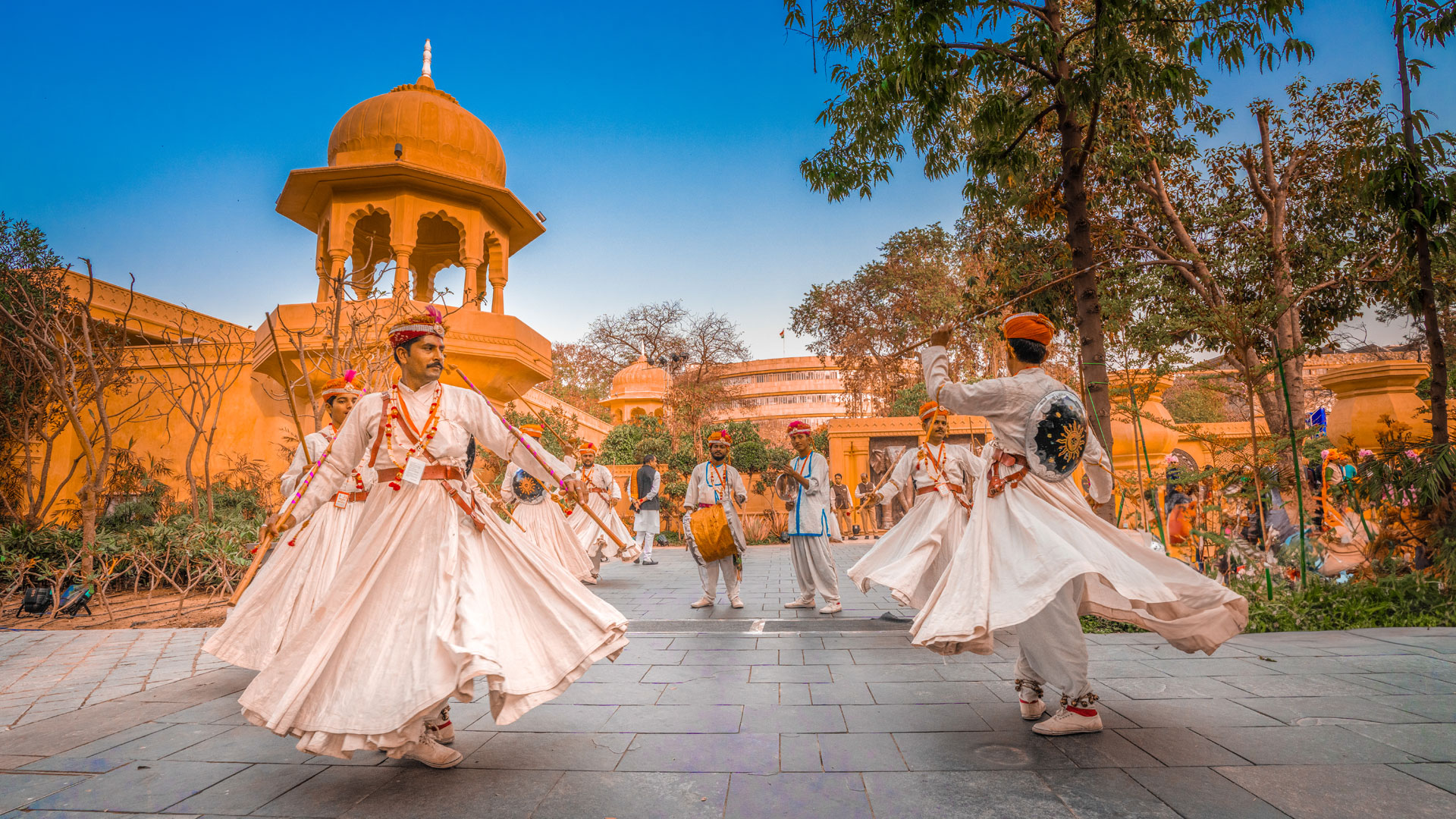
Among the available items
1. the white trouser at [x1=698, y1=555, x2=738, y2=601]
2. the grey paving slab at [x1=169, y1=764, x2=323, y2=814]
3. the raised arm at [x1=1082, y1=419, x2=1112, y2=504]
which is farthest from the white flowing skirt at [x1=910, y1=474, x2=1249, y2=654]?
the white trouser at [x1=698, y1=555, x2=738, y2=601]

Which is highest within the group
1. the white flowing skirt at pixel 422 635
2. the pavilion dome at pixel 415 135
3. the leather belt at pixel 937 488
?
the pavilion dome at pixel 415 135

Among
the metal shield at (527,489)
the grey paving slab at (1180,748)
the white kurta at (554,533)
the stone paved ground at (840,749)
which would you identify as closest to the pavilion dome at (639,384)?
the metal shield at (527,489)

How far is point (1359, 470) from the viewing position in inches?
257

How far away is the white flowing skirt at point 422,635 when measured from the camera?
2746mm

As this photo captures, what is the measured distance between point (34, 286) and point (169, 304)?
4124 millimetres

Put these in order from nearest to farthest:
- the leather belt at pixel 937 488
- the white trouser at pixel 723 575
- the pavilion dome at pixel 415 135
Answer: the leather belt at pixel 937 488 → the white trouser at pixel 723 575 → the pavilion dome at pixel 415 135

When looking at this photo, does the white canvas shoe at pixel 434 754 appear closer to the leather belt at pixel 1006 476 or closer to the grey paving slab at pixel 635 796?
the grey paving slab at pixel 635 796

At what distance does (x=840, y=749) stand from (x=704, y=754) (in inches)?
22.6

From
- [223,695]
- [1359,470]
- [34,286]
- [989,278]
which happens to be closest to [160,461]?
[34,286]

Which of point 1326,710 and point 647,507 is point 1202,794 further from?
point 647,507

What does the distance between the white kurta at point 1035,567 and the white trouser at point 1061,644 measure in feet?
0.48

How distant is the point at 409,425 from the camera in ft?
11.2

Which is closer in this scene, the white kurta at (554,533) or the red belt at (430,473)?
the red belt at (430,473)

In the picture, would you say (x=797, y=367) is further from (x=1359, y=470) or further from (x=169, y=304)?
(x=1359, y=470)
